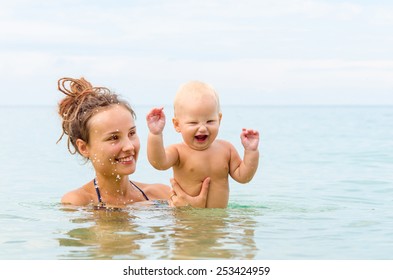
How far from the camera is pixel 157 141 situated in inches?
219

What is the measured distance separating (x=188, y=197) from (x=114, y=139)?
2.54 feet

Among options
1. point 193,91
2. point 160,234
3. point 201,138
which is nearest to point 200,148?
point 201,138

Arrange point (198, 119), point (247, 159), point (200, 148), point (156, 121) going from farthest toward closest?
1. point (200, 148)
2. point (247, 159)
3. point (198, 119)
4. point (156, 121)

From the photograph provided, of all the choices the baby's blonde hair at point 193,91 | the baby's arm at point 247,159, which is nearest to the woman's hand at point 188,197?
the baby's arm at point 247,159

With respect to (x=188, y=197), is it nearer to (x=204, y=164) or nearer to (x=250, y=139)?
(x=204, y=164)

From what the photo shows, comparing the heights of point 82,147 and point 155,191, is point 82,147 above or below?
above

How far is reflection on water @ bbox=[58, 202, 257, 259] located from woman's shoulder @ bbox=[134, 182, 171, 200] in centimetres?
38

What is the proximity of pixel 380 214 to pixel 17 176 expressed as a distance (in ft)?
21.1

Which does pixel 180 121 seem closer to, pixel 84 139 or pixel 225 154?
pixel 225 154

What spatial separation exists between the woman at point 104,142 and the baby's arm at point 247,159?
0.27m

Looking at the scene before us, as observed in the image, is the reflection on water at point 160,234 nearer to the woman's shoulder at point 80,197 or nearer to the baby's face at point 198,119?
the woman's shoulder at point 80,197

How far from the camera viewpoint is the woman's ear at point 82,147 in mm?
6121

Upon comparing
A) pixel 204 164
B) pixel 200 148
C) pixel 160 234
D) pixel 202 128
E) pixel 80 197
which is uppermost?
pixel 202 128

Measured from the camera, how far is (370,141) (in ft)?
63.6
